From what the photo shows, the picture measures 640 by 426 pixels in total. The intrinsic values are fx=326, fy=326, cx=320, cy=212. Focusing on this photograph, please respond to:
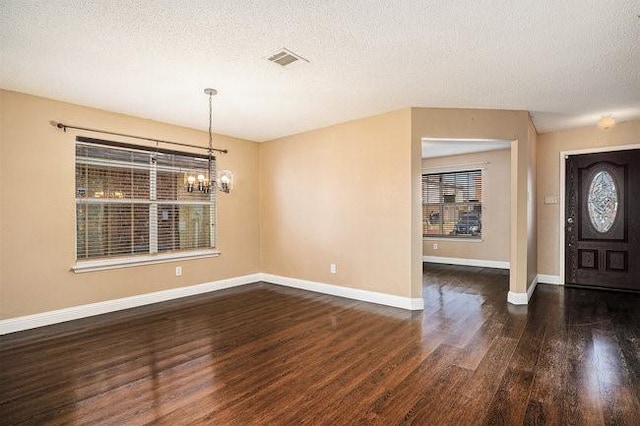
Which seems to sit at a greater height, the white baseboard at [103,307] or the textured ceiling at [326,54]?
the textured ceiling at [326,54]

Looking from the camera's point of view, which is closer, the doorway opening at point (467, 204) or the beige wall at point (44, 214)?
the beige wall at point (44, 214)

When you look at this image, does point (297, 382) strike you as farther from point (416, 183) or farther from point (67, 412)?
point (416, 183)

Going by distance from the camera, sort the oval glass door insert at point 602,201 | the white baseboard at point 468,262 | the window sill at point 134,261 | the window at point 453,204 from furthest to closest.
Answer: the window at point 453,204 → the white baseboard at point 468,262 → the oval glass door insert at point 602,201 → the window sill at point 134,261

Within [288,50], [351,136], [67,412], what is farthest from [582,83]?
[67,412]

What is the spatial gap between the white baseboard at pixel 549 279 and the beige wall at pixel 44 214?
6092mm

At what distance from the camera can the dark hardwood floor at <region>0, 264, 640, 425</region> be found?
2.05 metres

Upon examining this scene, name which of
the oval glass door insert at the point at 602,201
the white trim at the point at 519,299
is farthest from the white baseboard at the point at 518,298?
the oval glass door insert at the point at 602,201

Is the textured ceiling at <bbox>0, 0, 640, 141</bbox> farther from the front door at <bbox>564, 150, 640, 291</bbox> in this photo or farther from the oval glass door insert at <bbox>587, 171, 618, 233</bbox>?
the oval glass door insert at <bbox>587, 171, 618, 233</bbox>

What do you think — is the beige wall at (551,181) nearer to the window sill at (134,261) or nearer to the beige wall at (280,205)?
the beige wall at (280,205)

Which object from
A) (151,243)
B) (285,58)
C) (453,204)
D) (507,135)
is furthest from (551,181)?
(151,243)

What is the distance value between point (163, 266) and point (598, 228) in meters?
6.76

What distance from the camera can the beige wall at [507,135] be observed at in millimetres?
4180

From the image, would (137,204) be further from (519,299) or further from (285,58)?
(519,299)

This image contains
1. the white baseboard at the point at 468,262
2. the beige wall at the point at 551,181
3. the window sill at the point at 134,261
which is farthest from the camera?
the white baseboard at the point at 468,262
